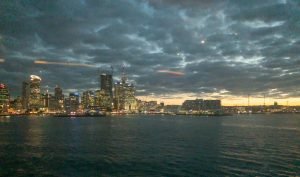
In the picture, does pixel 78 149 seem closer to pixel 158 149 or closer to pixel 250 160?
pixel 158 149

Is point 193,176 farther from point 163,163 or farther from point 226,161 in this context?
point 226,161

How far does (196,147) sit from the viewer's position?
72.2 m

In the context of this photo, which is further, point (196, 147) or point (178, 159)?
point (196, 147)

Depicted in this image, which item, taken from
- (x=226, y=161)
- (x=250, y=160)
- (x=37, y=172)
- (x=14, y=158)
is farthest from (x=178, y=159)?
(x=14, y=158)

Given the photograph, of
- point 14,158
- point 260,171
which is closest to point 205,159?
point 260,171

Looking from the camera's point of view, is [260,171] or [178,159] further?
[178,159]

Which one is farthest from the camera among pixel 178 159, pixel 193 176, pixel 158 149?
pixel 158 149

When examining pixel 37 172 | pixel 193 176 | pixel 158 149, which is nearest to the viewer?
pixel 193 176

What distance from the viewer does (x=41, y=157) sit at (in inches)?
2339

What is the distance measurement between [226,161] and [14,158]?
37545 mm

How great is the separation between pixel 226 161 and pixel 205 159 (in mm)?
3723

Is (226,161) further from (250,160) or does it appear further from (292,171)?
(292,171)

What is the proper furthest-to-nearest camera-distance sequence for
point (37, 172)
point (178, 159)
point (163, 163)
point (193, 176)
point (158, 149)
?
point (158, 149)
point (178, 159)
point (163, 163)
point (37, 172)
point (193, 176)

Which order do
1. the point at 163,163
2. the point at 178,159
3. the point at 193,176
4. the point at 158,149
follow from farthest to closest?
1. the point at 158,149
2. the point at 178,159
3. the point at 163,163
4. the point at 193,176
